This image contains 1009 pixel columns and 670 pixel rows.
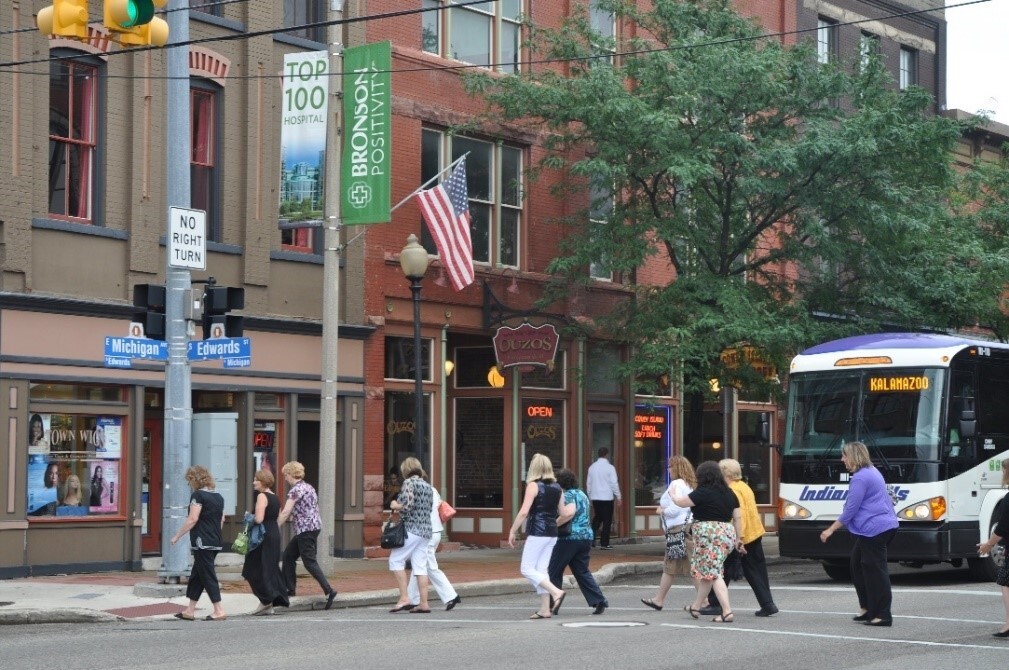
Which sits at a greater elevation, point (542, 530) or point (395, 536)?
point (542, 530)

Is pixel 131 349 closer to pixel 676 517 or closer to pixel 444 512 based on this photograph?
pixel 444 512

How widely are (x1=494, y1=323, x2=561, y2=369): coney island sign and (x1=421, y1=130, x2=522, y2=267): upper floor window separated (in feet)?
4.32

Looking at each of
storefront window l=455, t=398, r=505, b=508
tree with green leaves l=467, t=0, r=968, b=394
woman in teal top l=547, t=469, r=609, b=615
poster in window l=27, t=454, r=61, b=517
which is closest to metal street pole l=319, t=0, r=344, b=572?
poster in window l=27, t=454, r=61, b=517

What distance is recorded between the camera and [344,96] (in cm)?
2259

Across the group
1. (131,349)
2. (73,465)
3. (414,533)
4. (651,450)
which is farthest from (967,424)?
(73,465)

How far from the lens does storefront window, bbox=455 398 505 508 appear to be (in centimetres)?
2738

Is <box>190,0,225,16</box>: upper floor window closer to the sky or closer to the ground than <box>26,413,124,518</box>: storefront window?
closer to the sky

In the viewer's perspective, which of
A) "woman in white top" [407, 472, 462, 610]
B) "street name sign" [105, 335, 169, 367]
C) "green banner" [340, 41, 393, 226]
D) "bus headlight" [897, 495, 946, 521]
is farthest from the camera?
"green banner" [340, 41, 393, 226]

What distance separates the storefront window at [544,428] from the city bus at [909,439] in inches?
279

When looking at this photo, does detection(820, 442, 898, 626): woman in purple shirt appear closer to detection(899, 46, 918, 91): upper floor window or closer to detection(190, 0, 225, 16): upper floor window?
detection(190, 0, 225, 16): upper floor window

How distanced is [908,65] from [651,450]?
1355cm

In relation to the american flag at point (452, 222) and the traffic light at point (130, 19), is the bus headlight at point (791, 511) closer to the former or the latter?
the american flag at point (452, 222)

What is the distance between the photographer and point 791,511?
69.4ft

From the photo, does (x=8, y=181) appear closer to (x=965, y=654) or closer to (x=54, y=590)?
(x=54, y=590)
